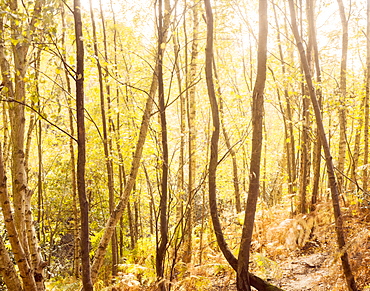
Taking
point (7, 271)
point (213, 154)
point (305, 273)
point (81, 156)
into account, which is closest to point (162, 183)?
point (213, 154)

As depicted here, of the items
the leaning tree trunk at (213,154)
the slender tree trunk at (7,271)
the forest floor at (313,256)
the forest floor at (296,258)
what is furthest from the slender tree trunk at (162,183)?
the slender tree trunk at (7,271)

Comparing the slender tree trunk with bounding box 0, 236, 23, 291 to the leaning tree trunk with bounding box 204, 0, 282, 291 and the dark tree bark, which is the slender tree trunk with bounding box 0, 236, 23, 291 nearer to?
the dark tree bark

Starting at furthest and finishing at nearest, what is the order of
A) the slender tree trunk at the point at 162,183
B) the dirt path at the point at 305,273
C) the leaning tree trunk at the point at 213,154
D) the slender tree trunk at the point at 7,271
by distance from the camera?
the dirt path at the point at 305,273 < the leaning tree trunk at the point at 213,154 < the slender tree trunk at the point at 162,183 < the slender tree trunk at the point at 7,271

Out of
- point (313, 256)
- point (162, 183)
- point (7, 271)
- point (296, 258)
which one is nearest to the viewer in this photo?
point (7, 271)

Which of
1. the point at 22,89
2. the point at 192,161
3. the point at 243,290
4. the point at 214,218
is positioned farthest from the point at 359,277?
the point at 22,89

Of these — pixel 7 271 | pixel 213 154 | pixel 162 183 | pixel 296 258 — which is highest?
pixel 213 154

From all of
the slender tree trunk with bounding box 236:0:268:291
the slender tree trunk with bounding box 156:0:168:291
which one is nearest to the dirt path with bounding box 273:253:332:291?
the slender tree trunk with bounding box 236:0:268:291

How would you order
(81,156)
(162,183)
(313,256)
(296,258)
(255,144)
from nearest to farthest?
(81,156) → (255,144) → (162,183) → (313,256) → (296,258)

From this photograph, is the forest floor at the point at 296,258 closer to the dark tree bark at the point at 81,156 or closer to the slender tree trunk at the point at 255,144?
the slender tree trunk at the point at 255,144

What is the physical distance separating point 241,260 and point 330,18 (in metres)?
7.08

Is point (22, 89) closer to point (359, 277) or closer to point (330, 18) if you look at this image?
point (359, 277)

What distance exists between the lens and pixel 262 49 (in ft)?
10.8

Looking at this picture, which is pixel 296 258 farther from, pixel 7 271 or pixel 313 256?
pixel 7 271

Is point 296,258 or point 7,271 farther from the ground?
point 7,271
